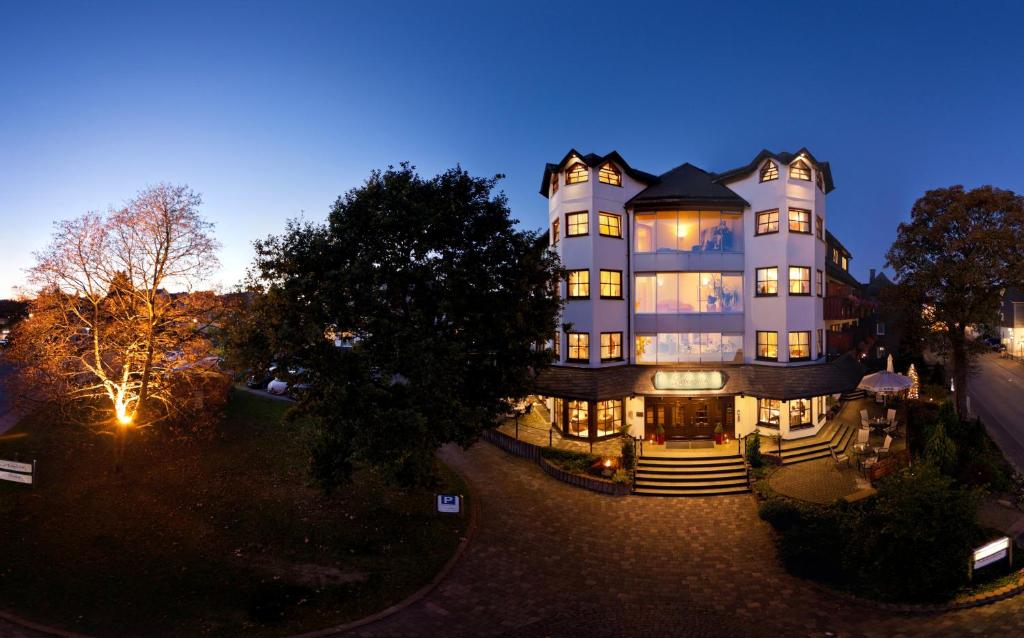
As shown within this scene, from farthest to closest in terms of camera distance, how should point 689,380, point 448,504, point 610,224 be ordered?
point 610,224, point 689,380, point 448,504

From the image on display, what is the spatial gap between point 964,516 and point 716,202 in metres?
18.1

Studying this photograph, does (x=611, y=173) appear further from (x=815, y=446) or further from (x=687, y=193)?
(x=815, y=446)

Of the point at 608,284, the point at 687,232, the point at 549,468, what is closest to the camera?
the point at 549,468

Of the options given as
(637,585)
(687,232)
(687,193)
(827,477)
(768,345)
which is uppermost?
(687,193)

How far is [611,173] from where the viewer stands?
2634cm

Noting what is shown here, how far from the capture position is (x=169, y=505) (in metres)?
16.6

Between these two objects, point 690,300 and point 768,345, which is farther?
point 690,300

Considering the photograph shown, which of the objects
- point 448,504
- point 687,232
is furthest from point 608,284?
point 448,504

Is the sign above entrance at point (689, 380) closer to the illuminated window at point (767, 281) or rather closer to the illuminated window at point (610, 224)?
the illuminated window at point (767, 281)

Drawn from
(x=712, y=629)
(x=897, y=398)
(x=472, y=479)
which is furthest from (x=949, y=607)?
(x=897, y=398)

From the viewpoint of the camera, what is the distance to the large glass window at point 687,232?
2702 cm

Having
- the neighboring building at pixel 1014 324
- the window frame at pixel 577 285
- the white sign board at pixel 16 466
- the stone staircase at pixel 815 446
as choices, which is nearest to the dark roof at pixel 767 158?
the window frame at pixel 577 285

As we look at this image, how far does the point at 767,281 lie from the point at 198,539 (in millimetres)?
27824

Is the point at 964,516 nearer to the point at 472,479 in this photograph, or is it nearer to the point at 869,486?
the point at 869,486
